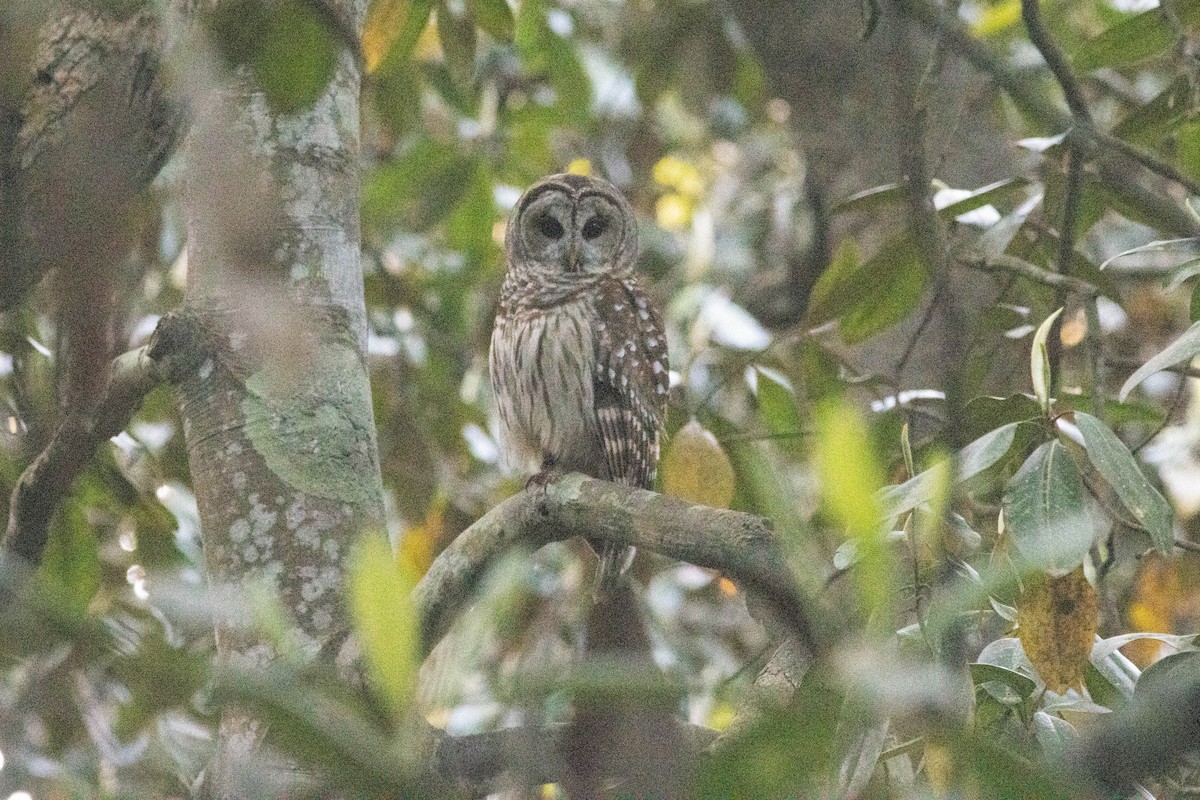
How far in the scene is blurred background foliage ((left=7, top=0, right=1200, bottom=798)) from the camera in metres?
0.80

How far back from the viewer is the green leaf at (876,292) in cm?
306

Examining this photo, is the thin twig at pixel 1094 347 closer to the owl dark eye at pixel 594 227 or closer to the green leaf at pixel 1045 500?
the green leaf at pixel 1045 500

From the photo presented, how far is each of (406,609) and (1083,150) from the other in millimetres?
2318

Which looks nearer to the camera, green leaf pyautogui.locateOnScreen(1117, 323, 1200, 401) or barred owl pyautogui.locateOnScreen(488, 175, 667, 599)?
green leaf pyautogui.locateOnScreen(1117, 323, 1200, 401)

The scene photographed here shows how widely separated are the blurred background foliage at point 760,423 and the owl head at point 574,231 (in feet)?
1.19

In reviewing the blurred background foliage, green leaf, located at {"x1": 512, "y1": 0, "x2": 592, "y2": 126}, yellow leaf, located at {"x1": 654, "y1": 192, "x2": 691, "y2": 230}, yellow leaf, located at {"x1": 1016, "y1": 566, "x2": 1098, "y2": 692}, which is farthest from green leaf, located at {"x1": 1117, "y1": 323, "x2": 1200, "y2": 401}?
yellow leaf, located at {"x1": 654, "y1": 192, "x2": 691, "y2": 230}

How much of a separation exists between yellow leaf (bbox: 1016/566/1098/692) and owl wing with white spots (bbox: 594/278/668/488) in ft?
5.88

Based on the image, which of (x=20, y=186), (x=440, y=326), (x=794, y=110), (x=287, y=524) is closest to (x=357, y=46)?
(x=20, y=186)

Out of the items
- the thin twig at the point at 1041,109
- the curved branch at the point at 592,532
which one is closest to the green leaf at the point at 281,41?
the curved branch at the point at 592,532

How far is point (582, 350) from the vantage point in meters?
3.66

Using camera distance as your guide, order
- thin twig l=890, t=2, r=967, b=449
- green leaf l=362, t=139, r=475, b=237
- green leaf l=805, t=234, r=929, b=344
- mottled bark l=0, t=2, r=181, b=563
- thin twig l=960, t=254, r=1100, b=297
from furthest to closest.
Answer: green leaf l=362, t=139, r=475, b=237 < green leaf l=805, t=234, r=929, b=344 < thin twig l=960, t=254, r=1100, b=297 < thin twig l=890, t=2, r=967, b=449 < mottled bark l=0, t=2, r=181, b=563

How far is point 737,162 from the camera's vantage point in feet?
21.9

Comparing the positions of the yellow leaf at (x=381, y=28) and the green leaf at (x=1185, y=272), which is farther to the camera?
the yellow leaf at (x=381, y=28)

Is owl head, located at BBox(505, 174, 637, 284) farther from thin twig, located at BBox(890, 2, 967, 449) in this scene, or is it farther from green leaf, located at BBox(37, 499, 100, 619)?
green leaf, located at BBox(37, 499, 100, 619)
